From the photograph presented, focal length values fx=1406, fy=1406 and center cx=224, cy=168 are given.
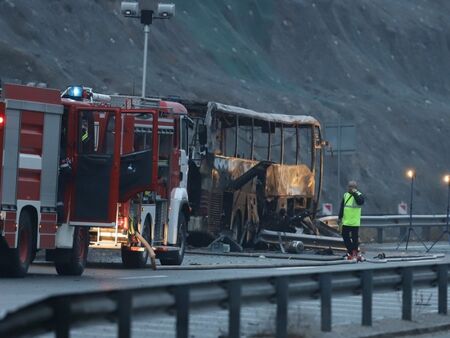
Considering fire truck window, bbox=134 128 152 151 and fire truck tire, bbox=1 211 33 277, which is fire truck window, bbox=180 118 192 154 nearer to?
fire truck window, bbox=134 128 152 151

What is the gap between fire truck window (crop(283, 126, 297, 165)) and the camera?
39781 mm

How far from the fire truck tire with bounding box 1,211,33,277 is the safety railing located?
2007 cm

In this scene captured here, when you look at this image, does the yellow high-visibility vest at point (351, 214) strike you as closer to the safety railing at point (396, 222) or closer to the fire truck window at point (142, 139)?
the fire truck window at point (142, 139)

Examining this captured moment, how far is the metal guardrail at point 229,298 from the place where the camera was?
30.1ft

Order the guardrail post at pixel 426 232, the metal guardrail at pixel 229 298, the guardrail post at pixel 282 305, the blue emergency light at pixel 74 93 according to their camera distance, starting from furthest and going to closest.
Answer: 1. the guardrail post at pixel 426 232
2. the blue emergency light at pixel 74 93
3. the guardrail post at pixel 282 305
4. the metal guardrail at pixel 229 298

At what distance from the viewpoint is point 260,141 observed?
37.8 metres

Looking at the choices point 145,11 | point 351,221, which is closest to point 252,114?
point 145,11

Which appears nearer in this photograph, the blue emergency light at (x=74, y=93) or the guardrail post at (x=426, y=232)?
the blue emergency light at (x=74, y=93)

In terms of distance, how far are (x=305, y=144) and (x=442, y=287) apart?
24327mm

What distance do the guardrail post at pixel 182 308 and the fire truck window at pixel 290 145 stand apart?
28.5 m

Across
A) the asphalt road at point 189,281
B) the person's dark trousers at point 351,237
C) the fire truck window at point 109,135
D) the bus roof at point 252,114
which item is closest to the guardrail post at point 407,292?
the asphalt road at point 189,281

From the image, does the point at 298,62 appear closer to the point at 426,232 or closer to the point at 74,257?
the point at 426,232

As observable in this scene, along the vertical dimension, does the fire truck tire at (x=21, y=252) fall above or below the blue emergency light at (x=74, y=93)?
below

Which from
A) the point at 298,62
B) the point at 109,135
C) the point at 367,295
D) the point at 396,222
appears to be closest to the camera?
the point at 367,295
